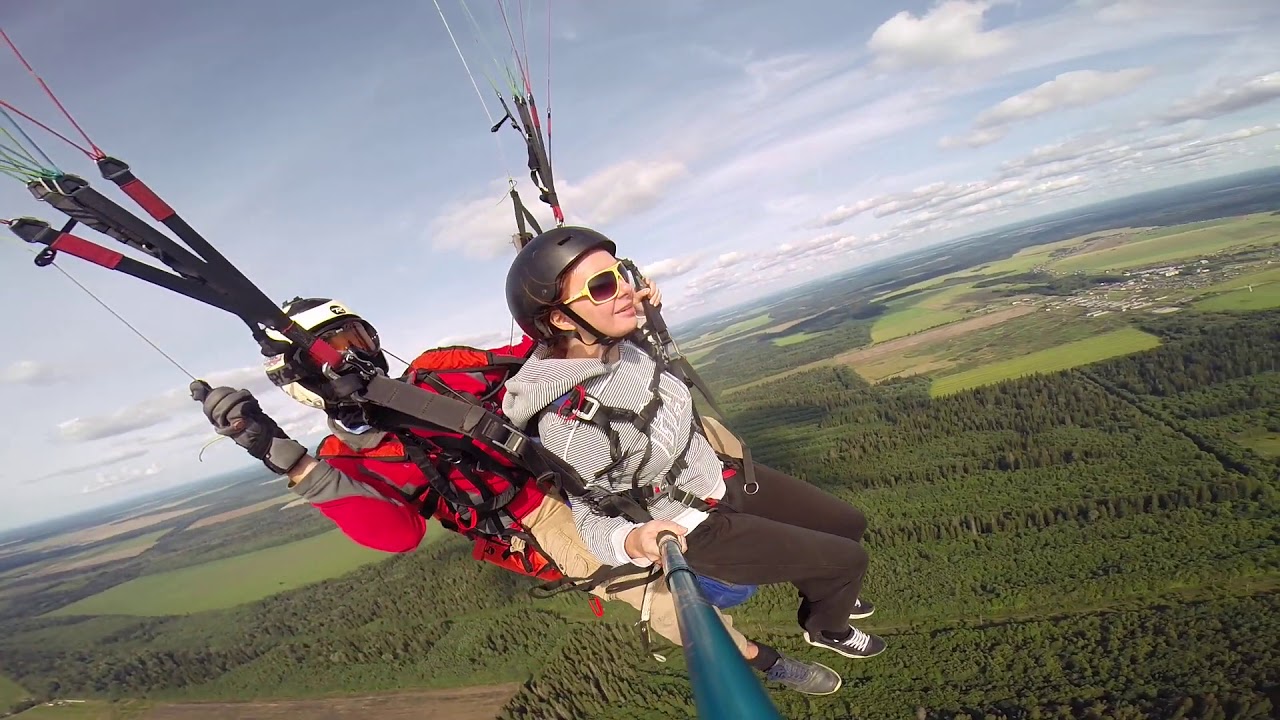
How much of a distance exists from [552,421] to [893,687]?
4378 centimetres

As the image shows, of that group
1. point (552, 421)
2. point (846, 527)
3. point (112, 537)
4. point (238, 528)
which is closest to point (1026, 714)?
point (846, 527)

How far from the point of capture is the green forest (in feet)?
114

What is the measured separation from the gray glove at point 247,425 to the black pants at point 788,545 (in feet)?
6.70

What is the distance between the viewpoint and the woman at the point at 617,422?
266cm

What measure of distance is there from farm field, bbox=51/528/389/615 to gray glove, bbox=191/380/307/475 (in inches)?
3346

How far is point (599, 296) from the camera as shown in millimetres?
2844

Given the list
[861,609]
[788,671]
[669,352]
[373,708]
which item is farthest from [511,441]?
[373,708]

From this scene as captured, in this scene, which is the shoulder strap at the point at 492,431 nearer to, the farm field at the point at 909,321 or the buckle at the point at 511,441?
the buckle at the point at 511,441

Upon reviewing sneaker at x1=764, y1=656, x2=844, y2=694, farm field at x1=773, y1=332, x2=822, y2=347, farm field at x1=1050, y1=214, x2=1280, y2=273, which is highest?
sneaker at x1=764, y1=656, x2=844, y2=694

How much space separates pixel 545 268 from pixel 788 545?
79.5 inches

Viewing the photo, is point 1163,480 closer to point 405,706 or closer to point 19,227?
point 19,227

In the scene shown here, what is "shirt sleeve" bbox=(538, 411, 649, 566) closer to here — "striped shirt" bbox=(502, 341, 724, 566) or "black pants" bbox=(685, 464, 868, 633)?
"striped shirt" bbox=(502, 341, 724, 566)

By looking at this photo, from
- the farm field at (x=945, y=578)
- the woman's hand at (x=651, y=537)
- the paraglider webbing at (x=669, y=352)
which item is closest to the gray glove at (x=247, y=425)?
the woman's hand at (x=651, y=537)

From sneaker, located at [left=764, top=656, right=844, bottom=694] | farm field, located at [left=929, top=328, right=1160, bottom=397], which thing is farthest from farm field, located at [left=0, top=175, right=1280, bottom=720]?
sneaker, located at [left=764, top=656, right=844, bottom=694]
